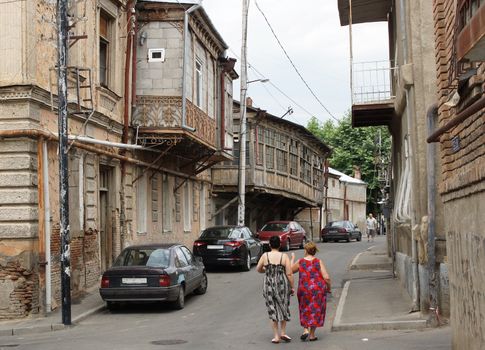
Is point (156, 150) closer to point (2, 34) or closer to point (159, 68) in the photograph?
point (159, 68)

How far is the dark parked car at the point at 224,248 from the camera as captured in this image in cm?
2133

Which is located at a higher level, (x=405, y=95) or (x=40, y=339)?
(x=405, y=95)

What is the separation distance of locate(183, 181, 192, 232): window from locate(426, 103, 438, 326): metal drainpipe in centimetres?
1526

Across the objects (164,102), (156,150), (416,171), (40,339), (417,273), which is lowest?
(40,339)

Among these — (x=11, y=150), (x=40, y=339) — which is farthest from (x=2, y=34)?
(x=40, y=339)

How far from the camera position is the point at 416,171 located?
1248cm

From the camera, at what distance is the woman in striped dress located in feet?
33.4

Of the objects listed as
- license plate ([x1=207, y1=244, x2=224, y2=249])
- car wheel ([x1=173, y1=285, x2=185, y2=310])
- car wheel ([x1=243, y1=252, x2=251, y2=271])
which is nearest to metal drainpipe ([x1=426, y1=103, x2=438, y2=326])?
car wheel ([x1=173, y1=285, x2=185, y2=310])

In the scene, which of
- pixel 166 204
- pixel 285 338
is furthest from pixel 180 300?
pixel 166 204

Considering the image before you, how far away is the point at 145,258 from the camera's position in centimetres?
1435

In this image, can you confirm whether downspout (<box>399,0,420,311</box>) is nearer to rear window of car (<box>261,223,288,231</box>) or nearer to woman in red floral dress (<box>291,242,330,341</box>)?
woman in red floral dress (<box>291,242,330,341</box>)

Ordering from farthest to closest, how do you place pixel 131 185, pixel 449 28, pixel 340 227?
1. pixel 340 227
2. pixel 131 185
3. pixel 449 28

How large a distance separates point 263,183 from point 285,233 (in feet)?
10.8

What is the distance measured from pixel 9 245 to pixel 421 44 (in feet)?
29.6
